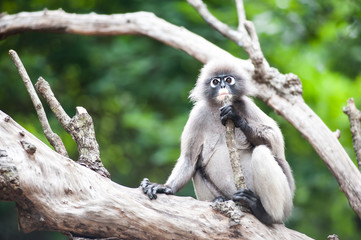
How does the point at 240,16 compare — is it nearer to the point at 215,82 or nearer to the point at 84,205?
the point at 215,82

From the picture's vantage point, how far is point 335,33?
35.4 ft

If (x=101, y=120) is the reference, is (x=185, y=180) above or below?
below

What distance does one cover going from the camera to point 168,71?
10.1m

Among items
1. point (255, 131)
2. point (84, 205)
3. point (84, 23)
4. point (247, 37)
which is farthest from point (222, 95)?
point (84, 23)

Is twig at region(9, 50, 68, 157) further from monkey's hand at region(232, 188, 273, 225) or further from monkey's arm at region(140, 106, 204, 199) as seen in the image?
monkey's hand at region(232, 188, 273, 225)

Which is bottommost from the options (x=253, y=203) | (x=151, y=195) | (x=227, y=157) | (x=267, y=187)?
(x=151, y=195)

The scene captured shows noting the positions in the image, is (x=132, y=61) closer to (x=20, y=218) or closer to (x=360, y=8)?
(x=360, y=8)

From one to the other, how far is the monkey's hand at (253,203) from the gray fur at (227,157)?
0.07 m

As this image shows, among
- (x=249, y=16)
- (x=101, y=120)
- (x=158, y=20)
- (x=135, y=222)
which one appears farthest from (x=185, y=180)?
(x=101, y=120)

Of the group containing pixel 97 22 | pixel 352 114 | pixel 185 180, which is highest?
pixel 97 22

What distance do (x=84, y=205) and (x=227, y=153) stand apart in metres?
2.30

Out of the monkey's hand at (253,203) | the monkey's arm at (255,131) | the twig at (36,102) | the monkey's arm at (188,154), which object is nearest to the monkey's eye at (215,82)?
the monkey's arm at (188,154)

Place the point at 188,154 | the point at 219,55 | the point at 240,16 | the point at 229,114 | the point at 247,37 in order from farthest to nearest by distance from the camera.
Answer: the point at 240,16 → the point at 219,55 → the point at 247,37 → the point at 188,154 → the point at 229,114

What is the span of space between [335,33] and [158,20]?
4339 millimetres
